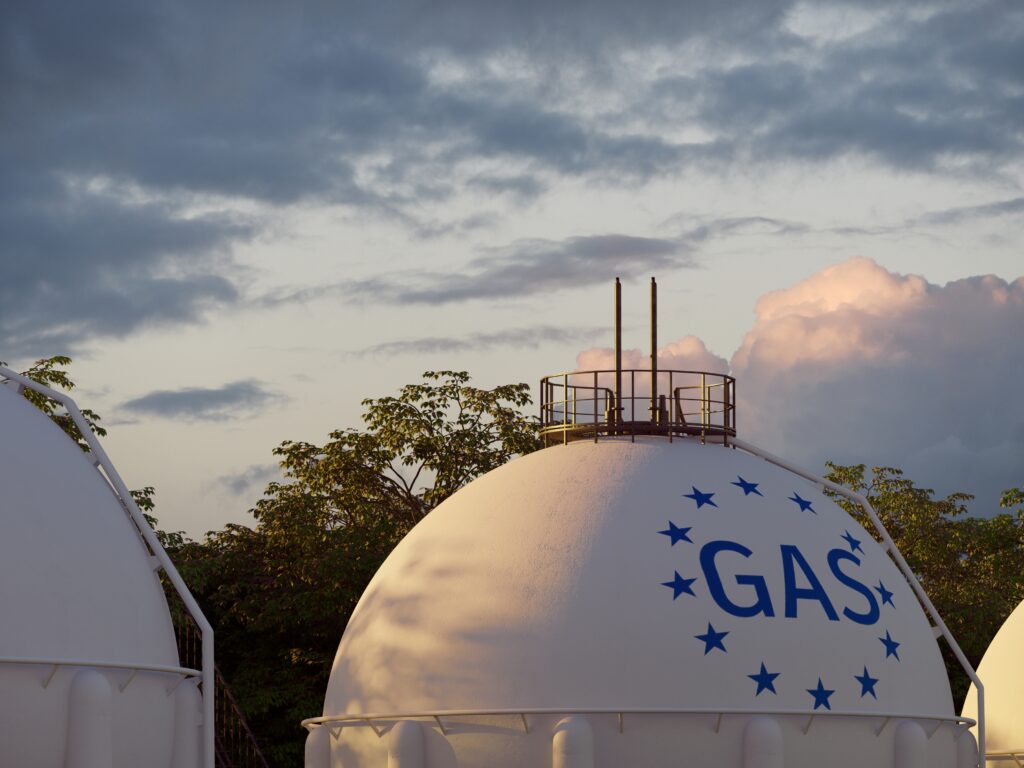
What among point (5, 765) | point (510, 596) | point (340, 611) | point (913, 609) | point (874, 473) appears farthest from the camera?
point (874, 473)

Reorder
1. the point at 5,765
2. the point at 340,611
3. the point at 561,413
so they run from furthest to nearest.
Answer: the point at 340,611, the point at 561,413, the point at 5,765

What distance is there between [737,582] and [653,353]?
19.3 feet

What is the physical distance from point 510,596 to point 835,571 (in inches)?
213

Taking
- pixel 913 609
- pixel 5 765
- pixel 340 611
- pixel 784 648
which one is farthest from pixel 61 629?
pixel 340 611

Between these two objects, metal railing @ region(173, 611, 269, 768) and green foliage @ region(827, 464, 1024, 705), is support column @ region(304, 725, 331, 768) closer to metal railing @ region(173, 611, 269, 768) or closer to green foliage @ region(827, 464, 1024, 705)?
metal railing @ region(173, 611, 269, 768)

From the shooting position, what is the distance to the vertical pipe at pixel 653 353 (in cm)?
2823

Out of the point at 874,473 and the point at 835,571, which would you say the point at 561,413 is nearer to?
the point at 835,571

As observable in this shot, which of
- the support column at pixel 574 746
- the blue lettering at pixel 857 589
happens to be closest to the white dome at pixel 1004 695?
the blue lettering at pixel 857 589

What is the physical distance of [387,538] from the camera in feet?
156

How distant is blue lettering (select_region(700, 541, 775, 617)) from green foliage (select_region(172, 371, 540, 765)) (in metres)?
23.3

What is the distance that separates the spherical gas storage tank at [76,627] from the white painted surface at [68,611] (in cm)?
2

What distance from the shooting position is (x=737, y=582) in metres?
24.1

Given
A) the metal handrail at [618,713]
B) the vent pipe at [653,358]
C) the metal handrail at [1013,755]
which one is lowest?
the metal handrail at [1013,755]

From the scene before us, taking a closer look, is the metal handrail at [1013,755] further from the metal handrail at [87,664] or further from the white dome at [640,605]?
the metal handrail at [87,664]
